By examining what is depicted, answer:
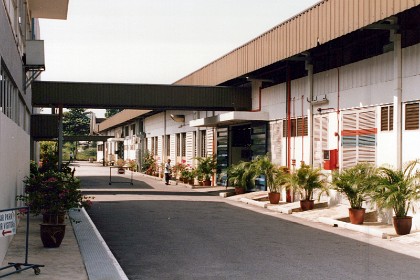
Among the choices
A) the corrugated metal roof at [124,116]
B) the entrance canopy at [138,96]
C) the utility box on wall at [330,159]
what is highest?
the corrugated metal roof at [124,116]

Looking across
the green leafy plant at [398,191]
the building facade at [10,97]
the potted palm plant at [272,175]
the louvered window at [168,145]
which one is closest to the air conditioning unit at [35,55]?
the building facade at [10,97]

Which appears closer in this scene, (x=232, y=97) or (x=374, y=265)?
(x=374, y=265)

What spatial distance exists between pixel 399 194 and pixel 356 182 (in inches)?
77.5

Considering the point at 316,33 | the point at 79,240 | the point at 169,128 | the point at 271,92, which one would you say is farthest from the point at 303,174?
the point at 169,128

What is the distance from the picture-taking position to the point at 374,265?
1059cm

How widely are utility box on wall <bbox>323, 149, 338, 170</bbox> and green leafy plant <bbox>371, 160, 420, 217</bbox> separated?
4.85 metres

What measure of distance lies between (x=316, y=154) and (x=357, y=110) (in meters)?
3.31

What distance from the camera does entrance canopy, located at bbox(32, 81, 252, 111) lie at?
90.5ft

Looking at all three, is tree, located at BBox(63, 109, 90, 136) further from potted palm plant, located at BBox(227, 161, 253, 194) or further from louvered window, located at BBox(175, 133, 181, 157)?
potted palm plant, located at BBox(227, 161, 253, 194)

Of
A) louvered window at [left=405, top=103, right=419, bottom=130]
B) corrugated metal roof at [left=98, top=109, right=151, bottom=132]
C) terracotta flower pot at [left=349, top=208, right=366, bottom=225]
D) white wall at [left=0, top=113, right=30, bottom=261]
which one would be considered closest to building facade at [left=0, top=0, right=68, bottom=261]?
white wall at [left=0, top=113, right=30, bottom=261]

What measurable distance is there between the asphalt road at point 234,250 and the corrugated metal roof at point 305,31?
19.0ft

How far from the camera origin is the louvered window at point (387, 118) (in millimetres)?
16967

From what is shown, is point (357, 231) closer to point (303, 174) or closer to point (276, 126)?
point (303, 174)

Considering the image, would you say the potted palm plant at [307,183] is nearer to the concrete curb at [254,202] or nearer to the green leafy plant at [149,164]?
the concrete curb at [254,202]
